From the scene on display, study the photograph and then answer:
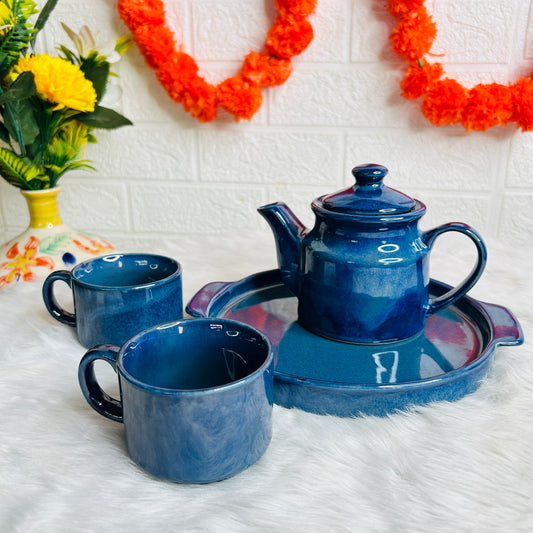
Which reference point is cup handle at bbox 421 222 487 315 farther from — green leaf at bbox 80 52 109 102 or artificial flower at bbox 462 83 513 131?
green leaf at bbox 80 52 109 102

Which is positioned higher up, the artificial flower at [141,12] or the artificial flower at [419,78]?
the artificial flower at [141,12]

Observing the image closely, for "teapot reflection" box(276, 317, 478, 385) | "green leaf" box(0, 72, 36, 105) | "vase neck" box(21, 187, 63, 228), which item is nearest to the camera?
"teapot reflection" box(276, 317, 478, 385)

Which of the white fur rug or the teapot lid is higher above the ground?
the teapot lid

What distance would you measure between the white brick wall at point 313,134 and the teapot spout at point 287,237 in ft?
1.65

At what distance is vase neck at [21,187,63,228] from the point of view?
89 cm

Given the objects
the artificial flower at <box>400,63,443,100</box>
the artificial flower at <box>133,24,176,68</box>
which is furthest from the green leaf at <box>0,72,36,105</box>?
the artificial flower at <box>400,63,443,100</box>

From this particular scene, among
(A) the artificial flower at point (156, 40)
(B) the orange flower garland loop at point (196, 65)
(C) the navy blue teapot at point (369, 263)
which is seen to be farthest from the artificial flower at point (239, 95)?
(C) the navy blue teapot at point (369, 263)

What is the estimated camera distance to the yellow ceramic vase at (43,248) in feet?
2.79

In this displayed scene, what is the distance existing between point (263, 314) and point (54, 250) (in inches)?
16.2

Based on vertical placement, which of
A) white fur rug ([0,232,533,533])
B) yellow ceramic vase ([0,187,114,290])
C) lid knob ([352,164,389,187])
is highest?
lid knob ([352,164,389,187])

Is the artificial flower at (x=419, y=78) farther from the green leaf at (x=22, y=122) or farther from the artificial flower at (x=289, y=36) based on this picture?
the green leaf at (x=22, y=122)

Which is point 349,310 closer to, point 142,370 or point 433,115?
point 142,370

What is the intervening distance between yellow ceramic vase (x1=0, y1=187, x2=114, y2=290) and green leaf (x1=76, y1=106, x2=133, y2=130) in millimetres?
145

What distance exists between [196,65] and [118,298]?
0.62 metres
